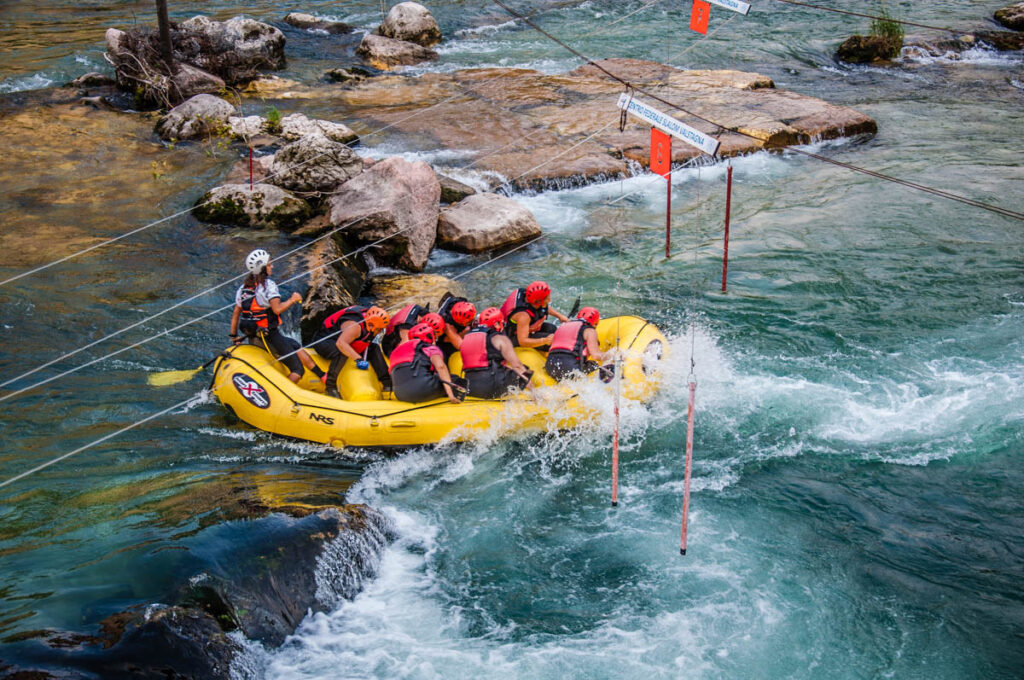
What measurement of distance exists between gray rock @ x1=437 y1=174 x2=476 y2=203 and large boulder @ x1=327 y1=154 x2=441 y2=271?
2.29 ft

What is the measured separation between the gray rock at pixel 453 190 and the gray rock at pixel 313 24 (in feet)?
33.4

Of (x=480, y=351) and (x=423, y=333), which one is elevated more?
(x=423, y=333)

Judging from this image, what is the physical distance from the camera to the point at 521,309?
8484 millimetres

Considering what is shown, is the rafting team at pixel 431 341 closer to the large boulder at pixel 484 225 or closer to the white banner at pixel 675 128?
the white banner at pixel 675 128

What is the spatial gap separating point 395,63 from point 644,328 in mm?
12336

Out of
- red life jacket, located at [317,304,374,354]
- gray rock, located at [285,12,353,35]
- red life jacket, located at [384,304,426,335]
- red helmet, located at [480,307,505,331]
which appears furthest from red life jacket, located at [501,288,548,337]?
gray rock, located at [285,12,353,35]

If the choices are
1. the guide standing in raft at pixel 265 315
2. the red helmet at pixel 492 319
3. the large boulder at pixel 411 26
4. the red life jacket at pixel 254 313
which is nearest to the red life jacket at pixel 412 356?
the red helmet at pixel 492 319

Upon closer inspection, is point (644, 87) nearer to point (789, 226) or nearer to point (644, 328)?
point (789, 226)

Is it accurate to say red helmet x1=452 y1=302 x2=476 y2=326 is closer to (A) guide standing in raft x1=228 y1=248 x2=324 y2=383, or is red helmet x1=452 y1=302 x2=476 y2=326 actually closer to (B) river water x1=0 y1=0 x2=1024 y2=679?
(B) river water x1=0 y1=0 x2=1024 y2=679

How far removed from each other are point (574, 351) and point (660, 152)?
3248 millimetres

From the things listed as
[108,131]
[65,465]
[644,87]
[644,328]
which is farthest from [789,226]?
[108,131]

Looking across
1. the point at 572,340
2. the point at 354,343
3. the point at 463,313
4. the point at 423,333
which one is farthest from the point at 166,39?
the point at 572,340

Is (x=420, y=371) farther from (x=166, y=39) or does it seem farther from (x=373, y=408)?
(x=166, y=39)

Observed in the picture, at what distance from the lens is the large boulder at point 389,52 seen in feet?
61.5
